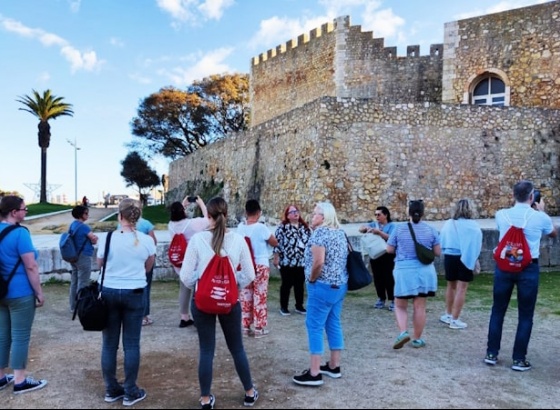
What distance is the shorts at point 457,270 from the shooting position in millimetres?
5855

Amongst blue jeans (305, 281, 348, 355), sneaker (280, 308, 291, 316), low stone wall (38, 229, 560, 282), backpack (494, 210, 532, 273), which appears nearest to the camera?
blue jeans (305, 281, 348, 355)

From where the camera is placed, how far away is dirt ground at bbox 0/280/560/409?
12.3ft

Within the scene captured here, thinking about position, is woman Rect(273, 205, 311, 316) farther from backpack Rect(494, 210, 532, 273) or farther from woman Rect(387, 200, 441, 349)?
backpack Rect(494, 210, 532, 273)

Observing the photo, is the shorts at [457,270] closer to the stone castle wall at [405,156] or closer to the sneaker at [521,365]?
the sneaker at [521,365]

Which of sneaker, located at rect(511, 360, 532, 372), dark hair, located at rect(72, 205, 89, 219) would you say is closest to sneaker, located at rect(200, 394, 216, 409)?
sneaker, located at rect(511, 360, 532, 372)

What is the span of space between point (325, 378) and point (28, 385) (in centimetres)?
245

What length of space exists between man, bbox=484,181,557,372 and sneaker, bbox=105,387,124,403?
10.8 feet

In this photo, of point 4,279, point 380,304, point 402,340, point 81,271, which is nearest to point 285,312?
point 380,304

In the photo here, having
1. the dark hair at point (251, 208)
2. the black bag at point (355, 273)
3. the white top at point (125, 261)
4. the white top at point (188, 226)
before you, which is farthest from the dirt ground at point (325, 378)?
the dark hair at point (251, 208)

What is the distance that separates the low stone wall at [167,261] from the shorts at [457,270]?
10.7ft

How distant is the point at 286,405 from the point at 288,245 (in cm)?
314

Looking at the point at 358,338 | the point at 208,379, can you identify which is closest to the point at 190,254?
the point at 208,379

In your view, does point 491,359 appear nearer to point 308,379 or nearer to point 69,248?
point 308,379

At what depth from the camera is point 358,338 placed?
217 inches
